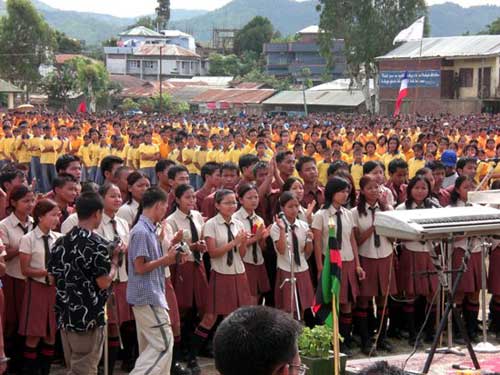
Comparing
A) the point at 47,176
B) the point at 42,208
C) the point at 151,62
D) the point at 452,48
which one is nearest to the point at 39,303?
the point at 42,208

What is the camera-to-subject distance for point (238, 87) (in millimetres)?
70812

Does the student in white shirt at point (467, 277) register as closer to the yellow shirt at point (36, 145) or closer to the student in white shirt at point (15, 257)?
the student in white shirt at point (15, 257)

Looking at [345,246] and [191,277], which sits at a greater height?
[345,246]

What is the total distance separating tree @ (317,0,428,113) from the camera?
45.8m

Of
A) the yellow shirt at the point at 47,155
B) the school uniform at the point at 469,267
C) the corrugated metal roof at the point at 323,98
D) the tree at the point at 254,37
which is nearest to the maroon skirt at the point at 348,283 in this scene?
the school uniform at the point at 469,267

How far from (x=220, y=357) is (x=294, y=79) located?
77.6 meters

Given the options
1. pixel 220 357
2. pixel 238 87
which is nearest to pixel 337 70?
pixel 238 87

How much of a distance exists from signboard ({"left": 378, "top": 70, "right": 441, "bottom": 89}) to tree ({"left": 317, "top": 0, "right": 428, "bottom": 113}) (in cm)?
148

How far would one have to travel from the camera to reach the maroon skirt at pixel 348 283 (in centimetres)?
768

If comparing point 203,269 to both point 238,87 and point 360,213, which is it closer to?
point 360,213

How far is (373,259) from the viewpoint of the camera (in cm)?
795

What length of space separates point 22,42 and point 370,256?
57900 mm

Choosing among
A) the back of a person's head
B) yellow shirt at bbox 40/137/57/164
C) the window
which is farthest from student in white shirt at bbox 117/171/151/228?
the window

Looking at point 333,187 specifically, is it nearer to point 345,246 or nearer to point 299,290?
point 345,246
